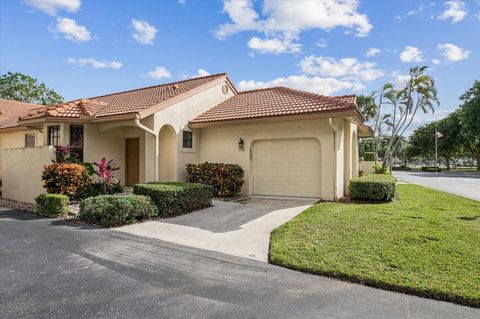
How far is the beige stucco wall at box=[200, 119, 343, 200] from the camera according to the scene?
37.8 ft

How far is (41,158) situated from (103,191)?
2.93 metres

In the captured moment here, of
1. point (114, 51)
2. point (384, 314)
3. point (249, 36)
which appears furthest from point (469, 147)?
point (384, 314)

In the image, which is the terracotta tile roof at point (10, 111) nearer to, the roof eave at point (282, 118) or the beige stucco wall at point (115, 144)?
the beige stucco wall at point (115, 144)

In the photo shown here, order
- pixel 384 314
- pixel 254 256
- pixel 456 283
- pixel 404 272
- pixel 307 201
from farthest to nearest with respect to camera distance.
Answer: pixel 307 201
pixel 254 256
pixel 404 272
pixel 456 283
pixel 384 314

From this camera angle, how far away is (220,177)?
1257 centimetres

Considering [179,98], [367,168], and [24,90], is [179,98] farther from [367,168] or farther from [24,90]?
[24,90]

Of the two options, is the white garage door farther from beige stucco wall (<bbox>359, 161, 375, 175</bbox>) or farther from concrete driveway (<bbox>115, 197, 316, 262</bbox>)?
beige stucco wall (<bbox>359, 161, 375, 175</bbox>)

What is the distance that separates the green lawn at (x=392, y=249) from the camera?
4496mm

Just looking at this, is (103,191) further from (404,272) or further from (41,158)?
(404,272)

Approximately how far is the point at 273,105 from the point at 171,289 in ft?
33.2

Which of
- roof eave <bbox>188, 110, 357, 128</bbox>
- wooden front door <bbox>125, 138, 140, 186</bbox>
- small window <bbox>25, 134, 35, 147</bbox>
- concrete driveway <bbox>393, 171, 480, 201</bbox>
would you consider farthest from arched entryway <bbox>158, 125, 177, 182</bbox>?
concrete driveway <bbox>393, 171, 480, 201</bbox>

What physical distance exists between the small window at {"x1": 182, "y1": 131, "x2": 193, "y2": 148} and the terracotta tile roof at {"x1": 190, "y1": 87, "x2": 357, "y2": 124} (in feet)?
1.94

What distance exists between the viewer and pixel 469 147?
52.1 metres

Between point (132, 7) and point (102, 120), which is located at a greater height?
point (132, 7)
